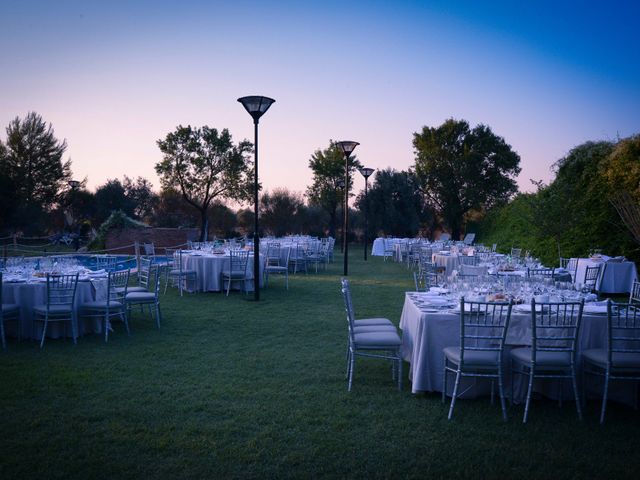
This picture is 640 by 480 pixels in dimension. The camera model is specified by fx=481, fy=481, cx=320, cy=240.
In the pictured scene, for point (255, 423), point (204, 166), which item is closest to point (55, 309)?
point (255, 423)

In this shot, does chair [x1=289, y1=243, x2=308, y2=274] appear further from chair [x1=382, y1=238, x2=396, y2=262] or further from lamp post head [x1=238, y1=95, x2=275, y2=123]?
chair [x1=382, y1=238, x2=396, y2=262]

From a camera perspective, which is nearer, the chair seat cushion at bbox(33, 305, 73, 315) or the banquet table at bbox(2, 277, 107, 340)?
the chair seat cushion at bbox(33, 305, 73, 315)

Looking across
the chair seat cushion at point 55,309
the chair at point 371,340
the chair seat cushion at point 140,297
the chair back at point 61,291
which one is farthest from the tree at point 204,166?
the chair at point 371,340

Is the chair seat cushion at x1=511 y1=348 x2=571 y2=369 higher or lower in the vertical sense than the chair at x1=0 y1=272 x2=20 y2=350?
higher

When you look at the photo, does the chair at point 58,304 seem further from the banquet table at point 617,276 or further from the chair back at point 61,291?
the banquet table at point 617,276

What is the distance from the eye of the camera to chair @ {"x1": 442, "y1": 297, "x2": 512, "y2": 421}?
13.6 feet

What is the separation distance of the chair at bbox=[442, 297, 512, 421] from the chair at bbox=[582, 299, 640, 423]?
0.79 metres

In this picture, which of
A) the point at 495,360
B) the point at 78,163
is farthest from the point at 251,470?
the point at 78,163

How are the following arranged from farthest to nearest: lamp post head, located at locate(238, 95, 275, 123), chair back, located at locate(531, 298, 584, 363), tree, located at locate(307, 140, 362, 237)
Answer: tree, located at locate(307, 140, 362, 237)
lamp post head, located at locate(238, 95, 275, 123)
chair back, located at locate(531, 298, 584, 363)

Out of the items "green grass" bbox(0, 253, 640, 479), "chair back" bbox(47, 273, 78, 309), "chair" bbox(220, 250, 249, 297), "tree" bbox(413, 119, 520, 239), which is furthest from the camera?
"tree" bbox(413, 119, 520, 239)

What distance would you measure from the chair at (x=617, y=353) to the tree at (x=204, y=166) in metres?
29.7

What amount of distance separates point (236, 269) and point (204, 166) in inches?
905

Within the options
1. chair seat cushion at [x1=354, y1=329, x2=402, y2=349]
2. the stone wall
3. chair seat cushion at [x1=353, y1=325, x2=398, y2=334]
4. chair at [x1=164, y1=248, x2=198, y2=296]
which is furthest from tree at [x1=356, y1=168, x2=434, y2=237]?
chair seat cushion at [x1=354, y1=329, x2=402, y2=349]

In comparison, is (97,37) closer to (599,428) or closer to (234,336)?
(234,336)
